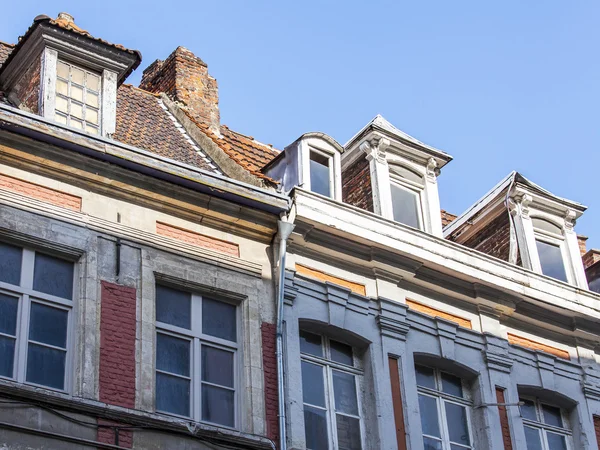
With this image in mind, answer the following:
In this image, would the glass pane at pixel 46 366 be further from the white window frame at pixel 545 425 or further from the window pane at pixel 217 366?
the white window frame at pixel 545 425

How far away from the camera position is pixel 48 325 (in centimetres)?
1297

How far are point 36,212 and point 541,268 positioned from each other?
758 centimetres

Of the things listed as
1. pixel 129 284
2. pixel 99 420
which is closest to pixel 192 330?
pixel 129 284

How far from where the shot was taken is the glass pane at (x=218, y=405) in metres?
13.5

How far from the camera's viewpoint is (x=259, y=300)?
1456cm

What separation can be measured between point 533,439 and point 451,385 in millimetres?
1327

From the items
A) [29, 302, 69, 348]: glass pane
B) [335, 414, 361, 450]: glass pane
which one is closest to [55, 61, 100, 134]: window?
[29, 302, 69, 348]: glass pane

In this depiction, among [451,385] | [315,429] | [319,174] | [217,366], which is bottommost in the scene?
[315,429]

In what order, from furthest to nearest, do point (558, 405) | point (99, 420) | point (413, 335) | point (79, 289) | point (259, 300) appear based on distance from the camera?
point (558, 405) → point (413, 335) → point (259, 300) → point (79, 289) → point (99, 420)

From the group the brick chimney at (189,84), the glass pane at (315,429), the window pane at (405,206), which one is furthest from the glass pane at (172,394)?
the brick chimney at (189,84)

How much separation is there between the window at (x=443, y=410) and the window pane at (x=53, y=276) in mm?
4609

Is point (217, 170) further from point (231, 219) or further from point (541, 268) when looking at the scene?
point (541, 268)

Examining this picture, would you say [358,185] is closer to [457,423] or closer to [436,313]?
[436,313]

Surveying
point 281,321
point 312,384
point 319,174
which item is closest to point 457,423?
point 312,384
